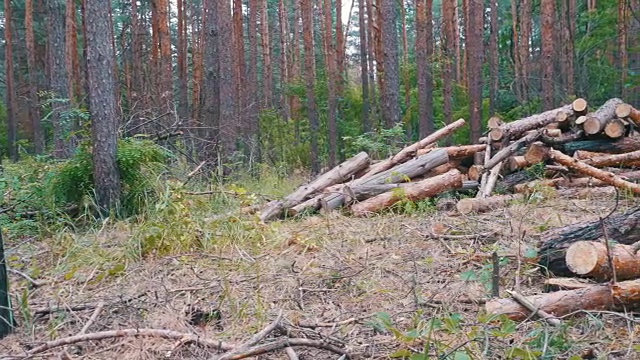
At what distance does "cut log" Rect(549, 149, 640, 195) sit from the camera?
6023 millimetres

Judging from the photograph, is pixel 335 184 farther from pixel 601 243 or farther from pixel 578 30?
pixel 578 30

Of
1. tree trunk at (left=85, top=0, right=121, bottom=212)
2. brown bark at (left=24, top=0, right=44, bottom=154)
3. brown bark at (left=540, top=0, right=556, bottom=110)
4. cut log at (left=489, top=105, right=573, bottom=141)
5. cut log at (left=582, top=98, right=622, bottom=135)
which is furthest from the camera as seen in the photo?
brown bark at (left=24, top=0, right=44, bottom=154)

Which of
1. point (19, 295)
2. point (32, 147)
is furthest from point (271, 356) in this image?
point (32, 147)

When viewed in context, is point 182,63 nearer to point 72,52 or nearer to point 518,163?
point 72,52

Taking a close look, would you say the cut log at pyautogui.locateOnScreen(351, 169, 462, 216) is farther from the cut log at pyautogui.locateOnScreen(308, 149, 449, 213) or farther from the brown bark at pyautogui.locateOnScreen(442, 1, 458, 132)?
the brown bark at pyautogui.locateOnScreen(442, 1, 458, 132)

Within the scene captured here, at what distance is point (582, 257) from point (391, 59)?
31.3 ft

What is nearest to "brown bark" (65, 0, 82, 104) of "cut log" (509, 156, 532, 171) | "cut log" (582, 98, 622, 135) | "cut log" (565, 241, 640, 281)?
"cut log" (509, 156, 532, 171)

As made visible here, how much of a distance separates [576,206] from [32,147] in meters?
22.7

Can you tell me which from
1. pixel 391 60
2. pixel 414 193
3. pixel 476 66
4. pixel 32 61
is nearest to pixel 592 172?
pixel 414 193

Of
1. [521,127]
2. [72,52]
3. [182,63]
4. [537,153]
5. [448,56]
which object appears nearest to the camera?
[537,153]

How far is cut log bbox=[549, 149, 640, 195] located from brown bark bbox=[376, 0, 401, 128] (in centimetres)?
568

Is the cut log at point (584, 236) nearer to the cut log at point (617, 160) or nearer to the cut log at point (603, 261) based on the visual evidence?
the cut log at point (603, 261)

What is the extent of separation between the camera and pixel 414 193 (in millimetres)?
6500

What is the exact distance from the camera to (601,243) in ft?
11.1
